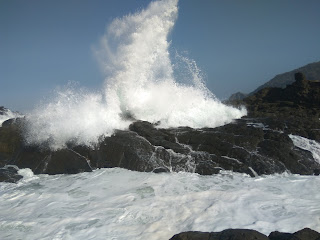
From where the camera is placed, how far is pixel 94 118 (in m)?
12.1

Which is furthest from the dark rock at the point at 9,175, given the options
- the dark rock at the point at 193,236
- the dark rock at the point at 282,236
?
the dark rock at the point at 282,236

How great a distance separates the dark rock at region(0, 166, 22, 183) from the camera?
984 centimetres

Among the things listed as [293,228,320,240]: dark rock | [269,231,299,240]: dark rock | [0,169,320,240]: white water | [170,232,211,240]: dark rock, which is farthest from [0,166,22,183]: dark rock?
[293,228,320,240]: dark rock

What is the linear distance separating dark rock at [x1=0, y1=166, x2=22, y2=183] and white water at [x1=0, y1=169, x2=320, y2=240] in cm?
28

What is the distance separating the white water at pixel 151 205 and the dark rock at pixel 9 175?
0.92 feet

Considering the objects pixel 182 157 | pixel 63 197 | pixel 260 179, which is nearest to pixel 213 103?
pixel 182 157

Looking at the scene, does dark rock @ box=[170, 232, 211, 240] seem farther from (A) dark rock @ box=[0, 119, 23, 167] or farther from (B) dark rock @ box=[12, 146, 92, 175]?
(A) dark rock @ box=[0, 119, 23, 167]

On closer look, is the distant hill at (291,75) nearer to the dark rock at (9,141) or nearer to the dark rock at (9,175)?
the dark rock at (9,141)

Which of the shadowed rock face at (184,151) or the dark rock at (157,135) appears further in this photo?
the dark rock at (157,135)

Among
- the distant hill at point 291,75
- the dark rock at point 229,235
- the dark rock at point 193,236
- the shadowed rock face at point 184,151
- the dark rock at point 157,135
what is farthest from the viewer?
the distant hill at point 291,75

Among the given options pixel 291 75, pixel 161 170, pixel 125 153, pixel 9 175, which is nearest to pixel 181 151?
pixel 161 170

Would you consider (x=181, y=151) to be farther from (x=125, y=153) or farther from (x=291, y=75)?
(x=291, y=75)

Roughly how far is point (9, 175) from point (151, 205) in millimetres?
5499

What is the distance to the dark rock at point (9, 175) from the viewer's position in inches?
387
